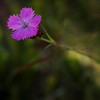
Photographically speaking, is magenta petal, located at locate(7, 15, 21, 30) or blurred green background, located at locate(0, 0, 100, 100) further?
blurred green background, located at locate(0, 0, 100, 100)

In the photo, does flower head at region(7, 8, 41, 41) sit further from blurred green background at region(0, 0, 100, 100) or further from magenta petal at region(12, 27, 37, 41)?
blurred green background at region(0, 0, 100, 100)

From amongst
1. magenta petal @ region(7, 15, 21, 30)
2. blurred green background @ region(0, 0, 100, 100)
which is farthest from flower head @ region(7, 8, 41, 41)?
blurred green background @ region(0, 0, 100, 100)

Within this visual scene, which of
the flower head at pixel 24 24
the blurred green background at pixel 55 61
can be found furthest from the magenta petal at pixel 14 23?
the blurred green background at pixel 55 61

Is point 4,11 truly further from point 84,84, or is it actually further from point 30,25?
point 30,25

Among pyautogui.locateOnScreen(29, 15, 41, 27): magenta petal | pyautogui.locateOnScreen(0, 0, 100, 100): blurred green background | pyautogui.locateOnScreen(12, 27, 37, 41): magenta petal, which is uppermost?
pyautogui.locateOnScreen(0, 0, 100, 100): blurred green background

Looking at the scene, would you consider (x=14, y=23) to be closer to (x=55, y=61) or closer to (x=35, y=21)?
(x=35, y=21)

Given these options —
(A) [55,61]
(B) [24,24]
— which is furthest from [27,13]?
(A) [55,61]
